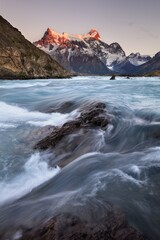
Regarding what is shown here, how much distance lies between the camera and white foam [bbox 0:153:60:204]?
7194 mm

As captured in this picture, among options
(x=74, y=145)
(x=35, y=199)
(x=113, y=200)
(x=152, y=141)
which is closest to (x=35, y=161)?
(x=74, y=145)

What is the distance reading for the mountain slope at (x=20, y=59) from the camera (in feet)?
351

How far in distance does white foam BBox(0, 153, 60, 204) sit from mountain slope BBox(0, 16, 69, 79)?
9071cm

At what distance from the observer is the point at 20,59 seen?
117 metres

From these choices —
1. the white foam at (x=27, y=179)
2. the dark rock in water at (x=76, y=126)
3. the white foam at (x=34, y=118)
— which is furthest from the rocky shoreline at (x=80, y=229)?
the white foam at (x=34, y=118)

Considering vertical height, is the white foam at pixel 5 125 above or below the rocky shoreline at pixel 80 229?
below

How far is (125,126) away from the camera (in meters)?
11.0

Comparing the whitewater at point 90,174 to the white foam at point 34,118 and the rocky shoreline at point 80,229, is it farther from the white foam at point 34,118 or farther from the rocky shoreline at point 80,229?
the white foam at point 34,118

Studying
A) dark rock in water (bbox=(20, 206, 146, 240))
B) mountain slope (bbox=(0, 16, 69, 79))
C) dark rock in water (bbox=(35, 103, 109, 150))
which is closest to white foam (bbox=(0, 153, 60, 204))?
dark rock in water (bbox=(35, 103, 109, 150))

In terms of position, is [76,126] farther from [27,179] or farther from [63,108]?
[63,108]

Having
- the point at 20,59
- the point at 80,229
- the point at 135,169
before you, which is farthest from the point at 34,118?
the point at 20,59

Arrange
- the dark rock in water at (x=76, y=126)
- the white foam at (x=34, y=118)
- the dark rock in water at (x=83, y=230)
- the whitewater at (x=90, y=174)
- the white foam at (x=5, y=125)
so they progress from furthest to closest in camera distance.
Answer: the white foam at (x=5, y=125), the white foam at (x=34, y=118), the dark rock in water at (x=76, y=126), the whitewater at (x=90, y=174), the dark rock in water at (x=83, y=230)

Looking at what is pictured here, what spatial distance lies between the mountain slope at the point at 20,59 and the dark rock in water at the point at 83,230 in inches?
3743

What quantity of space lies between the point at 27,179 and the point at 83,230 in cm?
408
